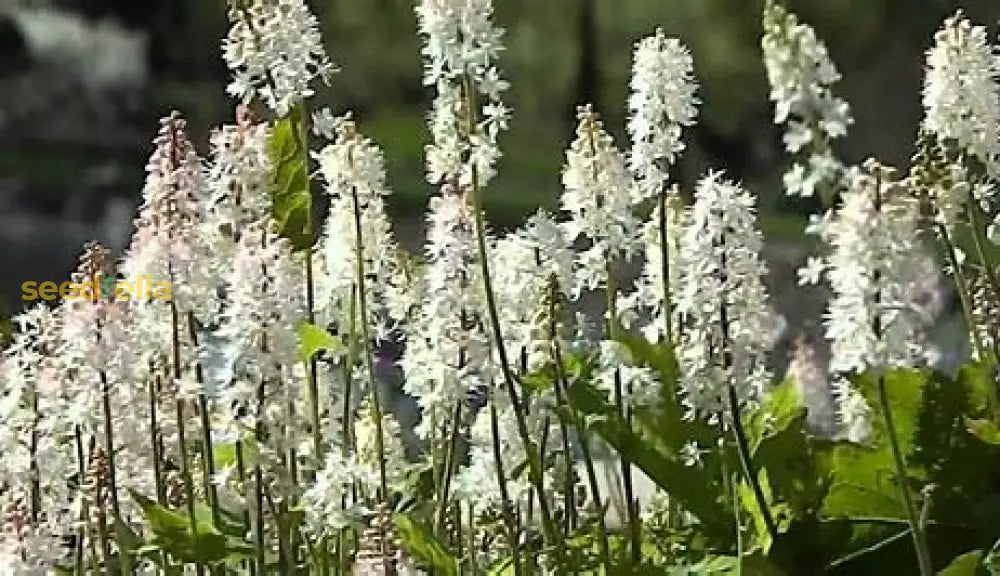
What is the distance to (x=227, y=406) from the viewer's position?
1.37ft

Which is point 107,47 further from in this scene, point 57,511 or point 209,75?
point 57,511

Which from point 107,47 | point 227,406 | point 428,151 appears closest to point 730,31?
point 107,47

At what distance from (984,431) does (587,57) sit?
1.14m

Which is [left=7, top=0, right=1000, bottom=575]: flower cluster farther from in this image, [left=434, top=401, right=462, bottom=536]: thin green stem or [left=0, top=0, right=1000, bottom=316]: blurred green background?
[left=0, top=0, right=1000, bottom=316]: blurred green background

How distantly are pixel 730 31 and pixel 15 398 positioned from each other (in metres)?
1.12

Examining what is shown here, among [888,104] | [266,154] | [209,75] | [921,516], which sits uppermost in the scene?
[209,75]

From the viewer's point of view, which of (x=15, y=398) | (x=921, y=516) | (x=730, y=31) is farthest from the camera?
(x=730, y=31)

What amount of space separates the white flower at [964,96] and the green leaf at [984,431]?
0.25 feet

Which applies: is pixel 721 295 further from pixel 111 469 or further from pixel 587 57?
pixel 587 57

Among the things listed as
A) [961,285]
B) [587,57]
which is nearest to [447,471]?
[961,285]

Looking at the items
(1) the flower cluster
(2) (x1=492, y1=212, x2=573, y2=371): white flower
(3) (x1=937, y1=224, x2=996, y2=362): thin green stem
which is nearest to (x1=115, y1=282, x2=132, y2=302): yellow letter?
(1) the flower cluster

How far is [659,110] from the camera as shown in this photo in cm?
44

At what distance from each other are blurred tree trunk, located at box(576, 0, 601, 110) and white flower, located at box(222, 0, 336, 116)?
3.55ft

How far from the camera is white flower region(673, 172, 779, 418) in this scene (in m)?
0.39
